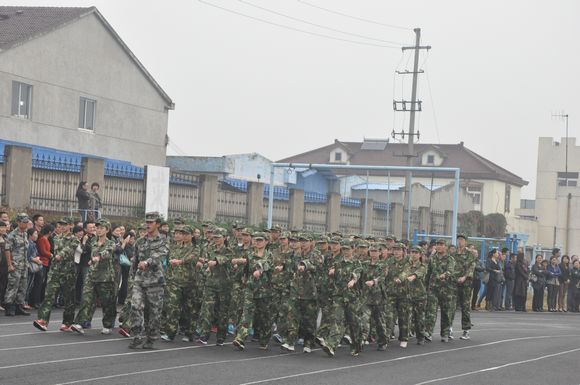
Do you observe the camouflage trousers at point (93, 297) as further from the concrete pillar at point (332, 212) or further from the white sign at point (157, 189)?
the concrete pillar at point (332, 212)

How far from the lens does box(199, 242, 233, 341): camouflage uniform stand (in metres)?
18.0

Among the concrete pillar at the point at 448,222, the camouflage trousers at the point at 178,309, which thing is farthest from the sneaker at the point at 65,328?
the concrete pillar at the point at 448,222

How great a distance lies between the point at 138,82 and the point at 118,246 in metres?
28.0

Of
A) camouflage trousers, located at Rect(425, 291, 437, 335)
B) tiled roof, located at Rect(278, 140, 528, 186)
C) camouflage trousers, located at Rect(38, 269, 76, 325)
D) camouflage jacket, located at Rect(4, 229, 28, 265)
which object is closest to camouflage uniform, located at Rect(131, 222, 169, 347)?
camouflage trousers, located at Rect(38, 269, 76, 325)

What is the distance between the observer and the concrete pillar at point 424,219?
35.9 metres

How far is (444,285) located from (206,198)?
15363mm

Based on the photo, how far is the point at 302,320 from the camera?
18297 millimetres

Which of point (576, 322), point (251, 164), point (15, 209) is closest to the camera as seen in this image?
point (15, 209)

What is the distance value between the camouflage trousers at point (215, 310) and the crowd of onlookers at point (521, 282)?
14642 millimetres

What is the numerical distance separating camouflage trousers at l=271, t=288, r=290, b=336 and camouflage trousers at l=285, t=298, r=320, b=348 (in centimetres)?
8

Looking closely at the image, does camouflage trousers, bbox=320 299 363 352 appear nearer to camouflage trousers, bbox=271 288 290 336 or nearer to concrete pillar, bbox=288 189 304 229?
camouflage trousers, bbox=271 288 290 336

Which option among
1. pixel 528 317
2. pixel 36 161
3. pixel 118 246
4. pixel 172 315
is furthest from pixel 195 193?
pixel 172 315

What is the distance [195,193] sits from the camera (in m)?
35.5

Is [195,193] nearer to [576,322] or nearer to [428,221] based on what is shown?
[428,221]
